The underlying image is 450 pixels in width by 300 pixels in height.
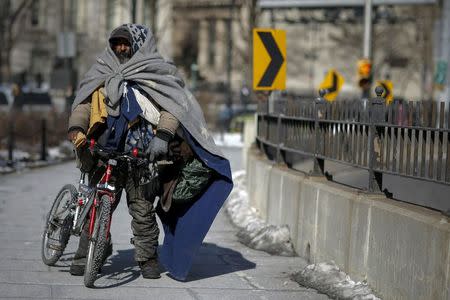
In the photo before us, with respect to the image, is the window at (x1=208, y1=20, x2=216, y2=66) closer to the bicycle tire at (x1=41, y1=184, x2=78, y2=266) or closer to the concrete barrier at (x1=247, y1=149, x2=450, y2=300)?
the concrete barrier at (x1=247, y1=149, x2=450, y2=300)

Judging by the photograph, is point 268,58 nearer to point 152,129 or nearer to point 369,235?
point 152,129

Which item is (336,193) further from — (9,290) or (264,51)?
(264,51)

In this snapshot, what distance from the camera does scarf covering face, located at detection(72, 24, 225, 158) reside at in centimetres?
827

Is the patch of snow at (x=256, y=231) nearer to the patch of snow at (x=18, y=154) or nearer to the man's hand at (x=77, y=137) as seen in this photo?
the man's hand at (x=77, y=137)

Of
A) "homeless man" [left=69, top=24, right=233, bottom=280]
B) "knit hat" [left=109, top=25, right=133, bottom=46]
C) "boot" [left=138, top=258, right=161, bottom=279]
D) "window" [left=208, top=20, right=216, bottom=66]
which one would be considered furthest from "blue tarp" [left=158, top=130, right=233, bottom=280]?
"window" [left=208, top=20, right=216, bottom=66]

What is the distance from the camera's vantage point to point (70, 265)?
909 cm

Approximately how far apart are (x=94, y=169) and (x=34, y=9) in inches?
2504

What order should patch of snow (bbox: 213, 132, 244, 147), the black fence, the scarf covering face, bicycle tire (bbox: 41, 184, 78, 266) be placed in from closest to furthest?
the black fence < the scarf covering face < bicycle tire (bbox: 41, 184, 78, 266) < patch of snow (bbox: 213, 132, 244, 147)

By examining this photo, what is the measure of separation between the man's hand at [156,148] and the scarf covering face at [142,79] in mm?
280

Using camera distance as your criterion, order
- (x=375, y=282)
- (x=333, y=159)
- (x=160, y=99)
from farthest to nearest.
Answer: (x=333, y=159) < (x=160, y=99) < (x=375, y=282)

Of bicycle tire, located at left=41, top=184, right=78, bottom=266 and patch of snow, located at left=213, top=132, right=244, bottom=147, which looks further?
patch of snow, located at left=213, top=132, right=244, bottom=147

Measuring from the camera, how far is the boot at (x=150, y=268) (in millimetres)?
8656

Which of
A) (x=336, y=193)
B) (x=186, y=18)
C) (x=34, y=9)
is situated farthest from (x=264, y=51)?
(x=186, y=18)

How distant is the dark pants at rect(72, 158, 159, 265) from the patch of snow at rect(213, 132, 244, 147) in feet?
82.7
